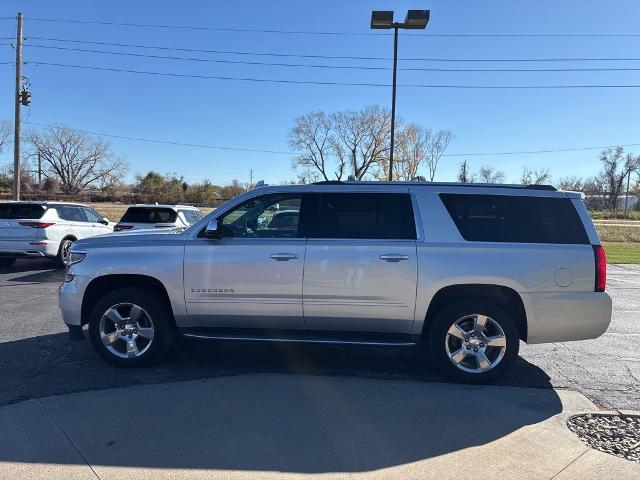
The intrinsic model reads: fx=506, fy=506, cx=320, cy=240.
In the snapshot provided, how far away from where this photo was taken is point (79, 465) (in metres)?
3.27

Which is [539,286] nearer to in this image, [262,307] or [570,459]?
[570,459]

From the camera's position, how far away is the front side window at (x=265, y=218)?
5.08 meters

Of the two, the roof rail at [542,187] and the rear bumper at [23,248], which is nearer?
the roof rail at [542,187]

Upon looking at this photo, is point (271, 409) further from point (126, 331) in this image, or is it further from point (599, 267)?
point (599, 267)

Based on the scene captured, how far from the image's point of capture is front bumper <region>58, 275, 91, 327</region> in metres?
5.15

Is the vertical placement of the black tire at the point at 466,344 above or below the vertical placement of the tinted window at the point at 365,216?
below

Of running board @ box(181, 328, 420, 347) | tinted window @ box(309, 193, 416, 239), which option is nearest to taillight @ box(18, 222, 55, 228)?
running board @ box(181, 328, 420, 347)

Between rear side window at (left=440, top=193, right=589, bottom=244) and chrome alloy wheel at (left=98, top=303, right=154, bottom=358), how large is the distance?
328 cm

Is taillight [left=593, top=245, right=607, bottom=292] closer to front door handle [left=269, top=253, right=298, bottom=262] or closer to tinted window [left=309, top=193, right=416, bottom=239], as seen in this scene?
tinted window [left=309, top=193, right=416, bottom=239]

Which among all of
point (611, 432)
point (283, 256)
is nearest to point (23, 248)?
point (283, 256)

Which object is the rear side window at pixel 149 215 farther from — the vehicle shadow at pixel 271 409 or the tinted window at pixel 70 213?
the vehicle shadow at pixel 271 409

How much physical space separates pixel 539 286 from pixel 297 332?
7.74 ft

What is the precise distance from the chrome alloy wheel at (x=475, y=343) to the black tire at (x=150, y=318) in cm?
281

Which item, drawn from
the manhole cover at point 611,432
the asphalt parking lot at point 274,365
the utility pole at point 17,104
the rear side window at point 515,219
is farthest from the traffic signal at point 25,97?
the manhole cover at point 611,432
